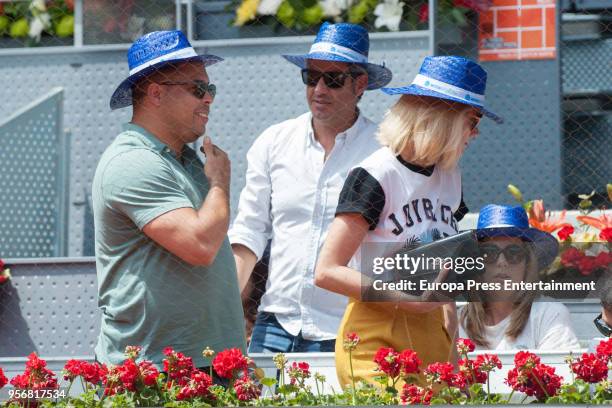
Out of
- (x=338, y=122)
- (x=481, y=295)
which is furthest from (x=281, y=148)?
(x=481, y=295)

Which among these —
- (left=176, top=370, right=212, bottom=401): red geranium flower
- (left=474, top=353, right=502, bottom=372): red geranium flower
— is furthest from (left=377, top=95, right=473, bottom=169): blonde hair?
(left=176, top=370, right=212, bottom=401): red geranium flower

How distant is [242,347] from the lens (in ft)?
10.8

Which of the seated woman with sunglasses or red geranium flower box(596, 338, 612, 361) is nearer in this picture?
red geranium flower box(596, 338, 612, 361)

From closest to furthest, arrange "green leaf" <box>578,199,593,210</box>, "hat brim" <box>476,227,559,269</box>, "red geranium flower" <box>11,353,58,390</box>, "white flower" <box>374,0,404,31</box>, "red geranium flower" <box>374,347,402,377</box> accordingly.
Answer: "red geranium flower" <box>374,347,402,377</box>, "red geranium flower" <box>11,353,58,390</box>, "hat brim" <box>476,227,559,269</box>, "green leaf" <box>578,199,593,210</box>, "white flower" <box>374,0,404,31</box>

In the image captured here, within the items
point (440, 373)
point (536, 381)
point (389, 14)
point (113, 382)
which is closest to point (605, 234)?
point (389, 14)

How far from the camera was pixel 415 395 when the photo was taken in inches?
116

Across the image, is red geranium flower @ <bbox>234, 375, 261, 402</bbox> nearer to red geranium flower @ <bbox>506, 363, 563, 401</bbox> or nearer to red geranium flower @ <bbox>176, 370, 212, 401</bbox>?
red geranium flower @ <bbox>176, 370, 212, 401</bbox>

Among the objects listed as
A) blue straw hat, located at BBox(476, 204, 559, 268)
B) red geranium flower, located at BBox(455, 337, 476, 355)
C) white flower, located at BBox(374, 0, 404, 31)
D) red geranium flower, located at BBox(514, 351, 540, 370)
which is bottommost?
red geranium flower, located at BBox(514, 351, 540, 370)

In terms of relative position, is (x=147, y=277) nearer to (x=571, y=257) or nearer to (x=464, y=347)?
(x=464, y=347)

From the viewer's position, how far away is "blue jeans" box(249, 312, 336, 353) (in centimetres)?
384

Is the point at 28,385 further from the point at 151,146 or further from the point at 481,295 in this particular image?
the point at 481,295

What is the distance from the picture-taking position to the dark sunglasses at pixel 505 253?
347 centimetres

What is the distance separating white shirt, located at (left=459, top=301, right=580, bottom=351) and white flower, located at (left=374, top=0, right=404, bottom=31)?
140cm

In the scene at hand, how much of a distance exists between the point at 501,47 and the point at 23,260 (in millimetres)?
1831
